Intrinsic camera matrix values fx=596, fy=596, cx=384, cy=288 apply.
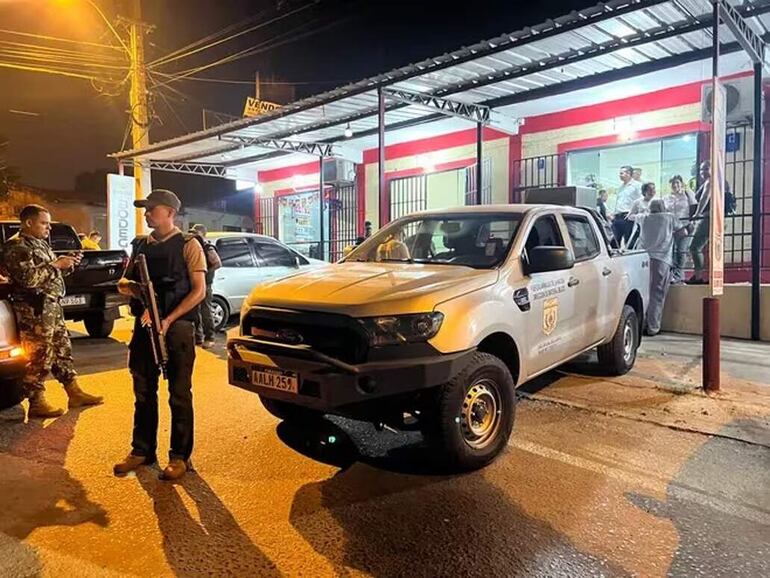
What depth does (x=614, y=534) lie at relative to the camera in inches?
128

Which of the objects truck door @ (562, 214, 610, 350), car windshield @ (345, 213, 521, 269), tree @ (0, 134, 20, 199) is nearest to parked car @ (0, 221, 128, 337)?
car windshield @ (345, 213, 521, 269)

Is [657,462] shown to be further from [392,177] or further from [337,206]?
[337,206]

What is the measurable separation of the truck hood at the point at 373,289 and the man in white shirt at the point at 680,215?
729 cm

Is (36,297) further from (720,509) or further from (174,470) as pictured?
(720,509)

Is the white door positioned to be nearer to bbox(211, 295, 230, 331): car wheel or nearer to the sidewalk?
bbox(211, 295, 230, 331): car wheel

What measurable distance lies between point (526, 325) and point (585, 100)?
928 cm

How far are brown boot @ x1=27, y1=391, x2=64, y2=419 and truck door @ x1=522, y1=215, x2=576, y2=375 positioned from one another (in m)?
4.25

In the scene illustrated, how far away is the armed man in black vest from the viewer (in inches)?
157

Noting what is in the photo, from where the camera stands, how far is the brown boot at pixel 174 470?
395 cm

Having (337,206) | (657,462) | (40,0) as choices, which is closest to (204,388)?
(657,462)

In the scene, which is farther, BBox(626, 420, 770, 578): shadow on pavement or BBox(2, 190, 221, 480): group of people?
BBox(2, 190, 221, 480): group of people

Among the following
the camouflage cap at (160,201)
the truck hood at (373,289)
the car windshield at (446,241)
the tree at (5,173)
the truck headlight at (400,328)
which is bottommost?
the truck headlight at (400,328)

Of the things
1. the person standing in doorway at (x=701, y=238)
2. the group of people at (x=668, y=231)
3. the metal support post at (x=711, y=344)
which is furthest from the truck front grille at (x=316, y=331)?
the person standing in doorway at (x=701, y=238)

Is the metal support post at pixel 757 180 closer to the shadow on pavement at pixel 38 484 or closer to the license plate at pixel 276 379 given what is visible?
the license plate at pixel 276 379
